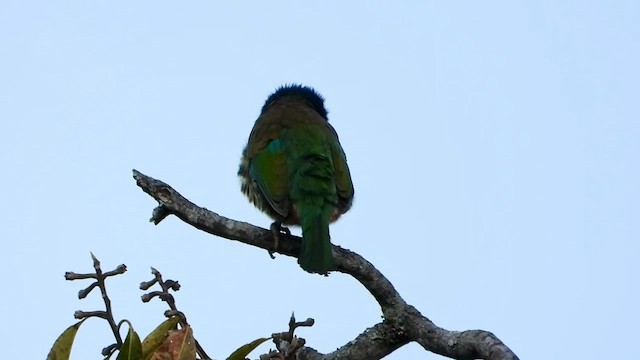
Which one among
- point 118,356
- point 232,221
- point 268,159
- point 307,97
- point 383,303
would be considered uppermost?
point 307,97

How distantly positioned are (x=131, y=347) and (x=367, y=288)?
1.38 meters

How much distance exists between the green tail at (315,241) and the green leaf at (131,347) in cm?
143

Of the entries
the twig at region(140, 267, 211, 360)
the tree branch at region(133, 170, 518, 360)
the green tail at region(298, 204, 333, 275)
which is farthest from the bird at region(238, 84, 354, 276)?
the twig at region(140, 267, 211, 360)

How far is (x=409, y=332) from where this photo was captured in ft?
12.2

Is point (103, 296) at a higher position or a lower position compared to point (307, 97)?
lower

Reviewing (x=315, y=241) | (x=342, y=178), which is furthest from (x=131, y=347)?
(x=342, y=178)

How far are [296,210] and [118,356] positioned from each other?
2.01 metres

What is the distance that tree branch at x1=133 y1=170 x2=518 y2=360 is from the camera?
3.58 m

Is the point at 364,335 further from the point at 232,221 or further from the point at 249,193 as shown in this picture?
the point at 249,193

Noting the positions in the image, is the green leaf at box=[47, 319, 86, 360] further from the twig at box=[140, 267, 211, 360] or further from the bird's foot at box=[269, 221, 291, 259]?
the bird's foot at box=[269, 221, 291, 259]

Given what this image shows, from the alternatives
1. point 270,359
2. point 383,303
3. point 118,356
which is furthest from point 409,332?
point 118,356

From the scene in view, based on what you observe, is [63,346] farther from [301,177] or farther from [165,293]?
[301,177]

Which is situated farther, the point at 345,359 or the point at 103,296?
the point at 345,359

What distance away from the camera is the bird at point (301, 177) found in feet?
14.3
